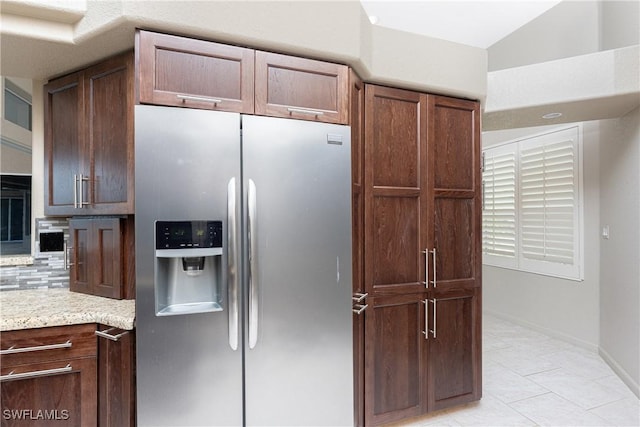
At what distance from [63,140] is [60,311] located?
3.48ft

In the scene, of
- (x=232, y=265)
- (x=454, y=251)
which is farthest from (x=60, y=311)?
(x=454, y=251)

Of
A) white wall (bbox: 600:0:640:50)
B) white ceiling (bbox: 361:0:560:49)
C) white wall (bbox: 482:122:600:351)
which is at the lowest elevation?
white wall (bbox: 482:122:600:351)

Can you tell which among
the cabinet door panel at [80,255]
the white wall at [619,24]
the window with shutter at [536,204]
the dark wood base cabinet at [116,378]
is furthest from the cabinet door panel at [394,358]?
the white wall at [619,24]

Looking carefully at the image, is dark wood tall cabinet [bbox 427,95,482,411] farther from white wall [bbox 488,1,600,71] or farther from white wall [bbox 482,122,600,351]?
white wall [bbox 488,1,600,71]

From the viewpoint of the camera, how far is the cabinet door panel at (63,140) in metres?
2.04

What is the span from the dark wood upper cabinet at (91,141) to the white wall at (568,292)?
4.21 metres

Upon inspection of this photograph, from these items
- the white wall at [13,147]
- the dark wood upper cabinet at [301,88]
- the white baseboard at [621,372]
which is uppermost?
the dark wood upper cabinet at [301,88]

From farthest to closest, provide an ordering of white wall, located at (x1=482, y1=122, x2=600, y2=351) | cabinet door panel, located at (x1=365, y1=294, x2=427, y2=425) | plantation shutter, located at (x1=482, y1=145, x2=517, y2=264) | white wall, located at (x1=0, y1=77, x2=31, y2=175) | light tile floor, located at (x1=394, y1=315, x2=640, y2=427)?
plantation shutter, located at (x1=482, y1=145, x2=517, y2=264) → white wall, located at (x1=482, y1=122, x2=600, y2=351) → light tile floor, located at (x1=394, y1=315, x2=640, y2=427) → white wall, located at (x1=0, y1=77, x2=31, y2=175) → cabinet door panel, located at (x1=365, y1=294, x2=427, y2=425)

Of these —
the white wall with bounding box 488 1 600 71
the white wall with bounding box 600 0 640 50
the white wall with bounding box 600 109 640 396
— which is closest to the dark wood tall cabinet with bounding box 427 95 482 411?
the white wall with bounding box 600 109 640 396

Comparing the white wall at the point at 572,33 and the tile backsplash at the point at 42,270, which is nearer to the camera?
the tile backsplash at the point at 42,270

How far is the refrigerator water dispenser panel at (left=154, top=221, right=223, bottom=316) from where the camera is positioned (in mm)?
1542

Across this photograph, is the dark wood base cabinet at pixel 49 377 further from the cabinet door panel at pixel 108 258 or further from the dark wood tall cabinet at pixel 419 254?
the dark wood tall cabinet at pixel 419 254

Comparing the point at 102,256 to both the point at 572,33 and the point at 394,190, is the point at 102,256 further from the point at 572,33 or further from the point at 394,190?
the point at 572,33

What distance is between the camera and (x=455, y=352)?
7.72ft
